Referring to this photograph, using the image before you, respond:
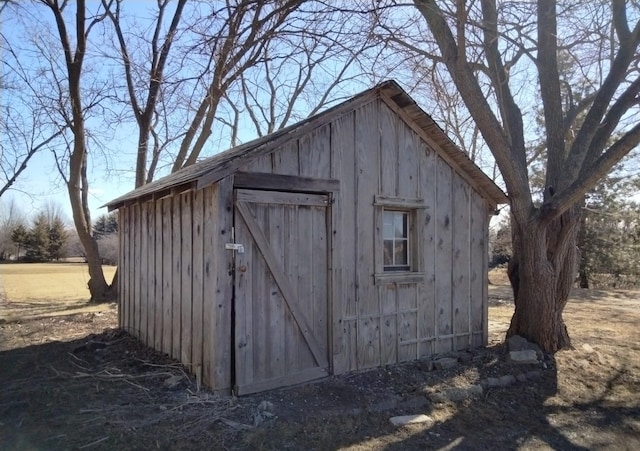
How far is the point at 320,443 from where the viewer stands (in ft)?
14.7

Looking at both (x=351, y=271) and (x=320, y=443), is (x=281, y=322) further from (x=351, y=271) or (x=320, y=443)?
(x=320, y=443)

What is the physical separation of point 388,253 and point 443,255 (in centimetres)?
108

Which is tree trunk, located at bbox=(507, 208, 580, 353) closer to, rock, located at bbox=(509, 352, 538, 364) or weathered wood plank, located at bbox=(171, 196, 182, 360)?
rock, located at bbox=(509, 352, 538, 364)

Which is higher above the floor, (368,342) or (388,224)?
(388,224)

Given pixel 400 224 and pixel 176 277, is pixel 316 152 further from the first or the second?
pixel 176 277

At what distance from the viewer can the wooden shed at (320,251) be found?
564 cm

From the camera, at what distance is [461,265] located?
8047 millimetres

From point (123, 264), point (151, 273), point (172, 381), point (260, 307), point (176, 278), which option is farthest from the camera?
point (123, 264)

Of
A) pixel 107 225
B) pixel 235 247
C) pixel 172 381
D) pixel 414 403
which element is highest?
pixel 107 225

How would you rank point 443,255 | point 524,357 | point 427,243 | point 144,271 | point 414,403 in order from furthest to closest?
point 144,271, point 443,255, point 427,243, point 524,357, point 414,403

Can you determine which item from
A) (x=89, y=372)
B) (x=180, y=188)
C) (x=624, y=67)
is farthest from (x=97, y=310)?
(x=624, y=67)

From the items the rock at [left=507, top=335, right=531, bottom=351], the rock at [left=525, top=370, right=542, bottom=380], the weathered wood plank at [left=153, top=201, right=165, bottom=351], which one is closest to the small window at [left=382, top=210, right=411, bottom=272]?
the rock at [left=507, top=335, right=531, bottom=351]

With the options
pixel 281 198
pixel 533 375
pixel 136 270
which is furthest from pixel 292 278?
pixel 136 270

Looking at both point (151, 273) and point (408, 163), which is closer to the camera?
point (408, 163)
